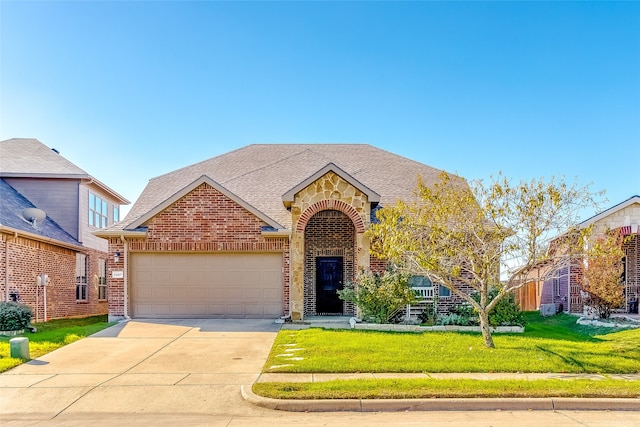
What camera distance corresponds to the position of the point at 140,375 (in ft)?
30.5

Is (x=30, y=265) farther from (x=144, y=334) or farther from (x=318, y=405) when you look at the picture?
(x=318, y=405)

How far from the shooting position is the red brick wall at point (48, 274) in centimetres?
1652

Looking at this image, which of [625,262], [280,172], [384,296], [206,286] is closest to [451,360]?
[384,296]

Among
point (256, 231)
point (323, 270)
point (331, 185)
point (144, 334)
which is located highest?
point (331, 185)

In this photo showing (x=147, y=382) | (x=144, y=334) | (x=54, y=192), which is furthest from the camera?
(x=54, y=192)

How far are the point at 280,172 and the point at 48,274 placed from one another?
9555 mm

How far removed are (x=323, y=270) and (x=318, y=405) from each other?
10584 mm

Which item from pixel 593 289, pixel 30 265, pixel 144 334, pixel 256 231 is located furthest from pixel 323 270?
pixel 30 265

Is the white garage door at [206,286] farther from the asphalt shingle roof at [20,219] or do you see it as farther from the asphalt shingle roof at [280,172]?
the asphalt shingle roof at [20,219]

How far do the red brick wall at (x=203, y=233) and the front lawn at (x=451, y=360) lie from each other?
3.45 meters

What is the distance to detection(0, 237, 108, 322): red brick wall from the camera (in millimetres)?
16516

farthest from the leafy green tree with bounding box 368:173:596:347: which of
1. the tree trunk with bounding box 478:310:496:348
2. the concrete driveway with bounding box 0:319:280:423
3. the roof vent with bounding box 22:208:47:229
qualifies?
the roof vent with bounding box 22:208:47:229

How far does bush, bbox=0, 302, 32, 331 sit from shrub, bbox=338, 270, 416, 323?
30.3ft

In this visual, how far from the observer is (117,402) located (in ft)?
25.3
